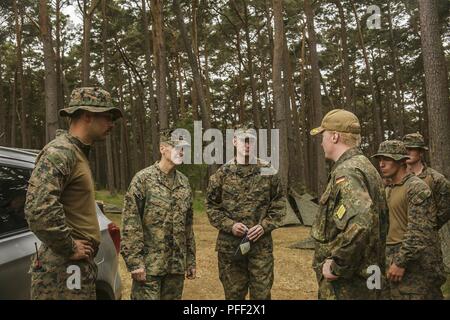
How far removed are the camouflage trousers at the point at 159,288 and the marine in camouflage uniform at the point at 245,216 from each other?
0.72 meters

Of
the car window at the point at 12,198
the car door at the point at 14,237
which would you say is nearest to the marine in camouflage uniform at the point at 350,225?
the car door at the point at 14,237

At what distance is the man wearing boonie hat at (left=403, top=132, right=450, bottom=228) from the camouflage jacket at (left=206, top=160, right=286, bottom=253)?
166 centimetres

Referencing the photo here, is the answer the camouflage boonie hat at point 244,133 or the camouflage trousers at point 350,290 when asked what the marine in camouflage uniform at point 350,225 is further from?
the camouflage boonie hat at point 244,133

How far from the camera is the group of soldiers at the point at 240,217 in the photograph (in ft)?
9.84

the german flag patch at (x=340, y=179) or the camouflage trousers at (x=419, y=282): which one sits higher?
the german flag patch at (x=340, y=179)

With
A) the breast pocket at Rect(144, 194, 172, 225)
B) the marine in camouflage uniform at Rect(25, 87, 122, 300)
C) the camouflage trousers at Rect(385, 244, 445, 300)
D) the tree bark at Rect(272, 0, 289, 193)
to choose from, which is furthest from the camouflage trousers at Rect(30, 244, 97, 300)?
the tree bark at Rect(272, 0, 289, 193)

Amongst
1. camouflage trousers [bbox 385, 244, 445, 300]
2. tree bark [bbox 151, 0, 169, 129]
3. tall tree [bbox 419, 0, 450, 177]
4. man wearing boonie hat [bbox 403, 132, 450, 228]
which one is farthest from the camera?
tree bark [bbox 151, 0, 169, 129]

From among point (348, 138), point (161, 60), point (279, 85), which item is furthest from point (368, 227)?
point (161, 60)

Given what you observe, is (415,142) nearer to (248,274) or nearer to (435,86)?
(248,274)

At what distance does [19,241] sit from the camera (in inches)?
127

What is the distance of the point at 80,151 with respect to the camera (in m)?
3.26

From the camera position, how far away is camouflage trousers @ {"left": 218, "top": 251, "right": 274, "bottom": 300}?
4680 mm

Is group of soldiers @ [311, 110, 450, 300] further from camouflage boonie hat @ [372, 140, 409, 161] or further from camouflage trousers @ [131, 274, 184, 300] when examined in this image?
camouflage trousers @ [131, 274, 184, 300]

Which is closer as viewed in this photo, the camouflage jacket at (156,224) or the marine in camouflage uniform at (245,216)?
the camouflage jacket at (156,224)
